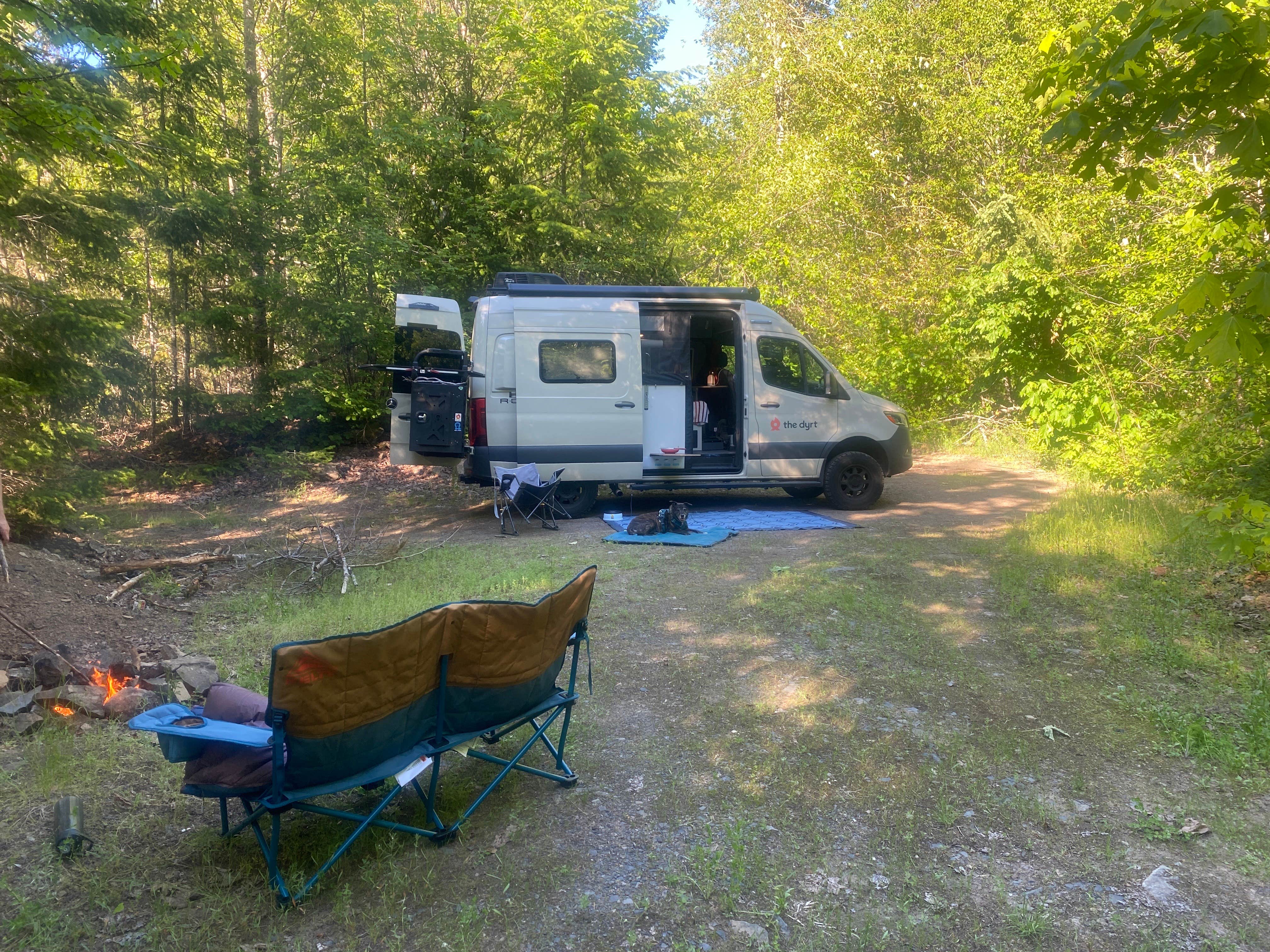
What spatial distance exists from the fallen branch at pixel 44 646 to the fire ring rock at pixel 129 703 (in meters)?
0.30

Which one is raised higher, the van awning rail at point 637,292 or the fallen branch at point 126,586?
the van awning rail at point 637,292

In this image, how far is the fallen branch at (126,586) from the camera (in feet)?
20.0

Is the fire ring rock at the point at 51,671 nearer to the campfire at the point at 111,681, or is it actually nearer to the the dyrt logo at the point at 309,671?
the campfire at the point at 111,681

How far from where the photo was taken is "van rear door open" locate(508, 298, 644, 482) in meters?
9.58

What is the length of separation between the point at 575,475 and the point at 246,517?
15.2 ft

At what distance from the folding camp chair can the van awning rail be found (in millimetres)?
1954

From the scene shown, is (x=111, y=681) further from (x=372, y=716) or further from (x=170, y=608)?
(x=372, y=716)

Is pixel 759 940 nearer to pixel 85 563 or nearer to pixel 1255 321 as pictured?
pixel 1255 321

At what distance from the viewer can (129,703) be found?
14.2 ft

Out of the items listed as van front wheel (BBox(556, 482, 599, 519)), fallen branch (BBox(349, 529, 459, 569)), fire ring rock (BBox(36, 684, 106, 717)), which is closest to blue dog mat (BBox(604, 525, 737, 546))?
van front wheel (BBox(556, 482, 599, 519))

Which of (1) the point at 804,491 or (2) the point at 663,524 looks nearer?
(2) the point at 663,524

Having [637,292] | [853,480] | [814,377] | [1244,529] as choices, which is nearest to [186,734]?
[1244,529]

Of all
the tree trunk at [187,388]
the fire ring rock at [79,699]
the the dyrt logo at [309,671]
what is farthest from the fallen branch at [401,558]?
the tree trunk at [187,388]

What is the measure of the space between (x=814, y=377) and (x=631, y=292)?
2395 mm
